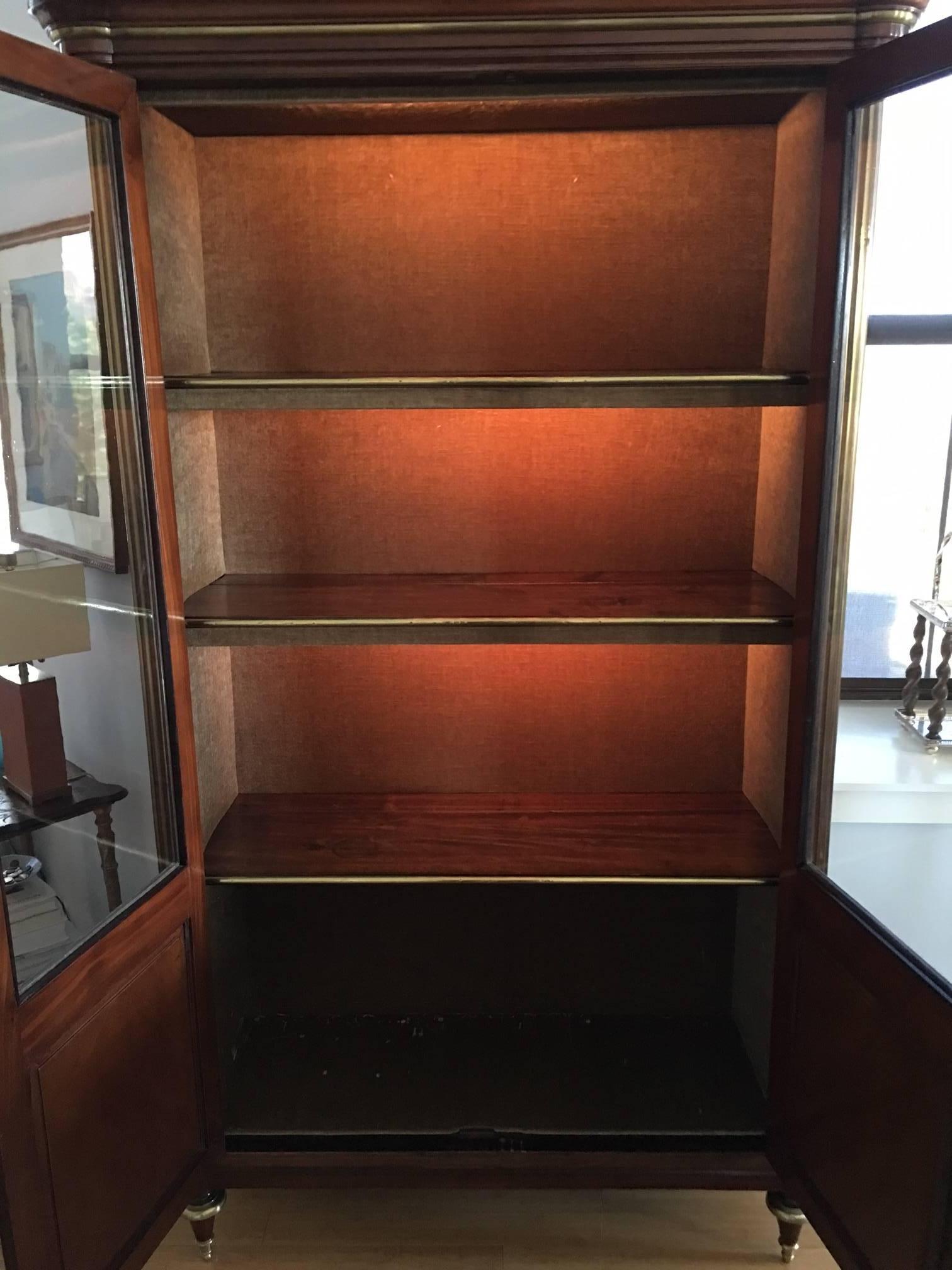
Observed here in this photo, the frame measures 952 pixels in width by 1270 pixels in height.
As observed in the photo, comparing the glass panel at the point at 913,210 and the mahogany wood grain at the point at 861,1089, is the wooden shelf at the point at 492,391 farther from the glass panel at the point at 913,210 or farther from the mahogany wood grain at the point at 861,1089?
the mahogany wood grain at the point at 861,1089

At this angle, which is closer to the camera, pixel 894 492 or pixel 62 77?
pixel 62 77

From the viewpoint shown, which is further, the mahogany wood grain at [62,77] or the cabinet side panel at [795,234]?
the cabinet side panel at [795,234]

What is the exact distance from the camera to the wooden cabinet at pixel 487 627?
43.4 inches

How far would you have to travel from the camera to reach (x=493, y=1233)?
1431 mm

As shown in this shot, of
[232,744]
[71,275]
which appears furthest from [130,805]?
[71,275]

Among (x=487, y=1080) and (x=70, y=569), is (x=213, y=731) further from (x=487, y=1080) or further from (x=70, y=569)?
(x=487, y=1080)

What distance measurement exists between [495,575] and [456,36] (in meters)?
0.69

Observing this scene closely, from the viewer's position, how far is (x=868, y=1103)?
1.14 m

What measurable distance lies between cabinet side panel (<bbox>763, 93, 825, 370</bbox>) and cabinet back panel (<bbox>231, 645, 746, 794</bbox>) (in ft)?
1.50

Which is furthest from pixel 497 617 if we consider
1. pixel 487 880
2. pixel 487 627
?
pixel 487 880

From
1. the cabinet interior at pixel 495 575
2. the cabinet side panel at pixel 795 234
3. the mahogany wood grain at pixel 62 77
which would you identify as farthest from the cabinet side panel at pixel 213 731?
the cabinet side panel at pixel 795 234

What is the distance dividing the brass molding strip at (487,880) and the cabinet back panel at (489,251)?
679 millimetres

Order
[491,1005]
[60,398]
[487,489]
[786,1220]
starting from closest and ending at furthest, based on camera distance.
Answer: [60,398], [786,1220], [487,489], [491,1005]

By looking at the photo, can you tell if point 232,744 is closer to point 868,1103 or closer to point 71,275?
point 71,275
